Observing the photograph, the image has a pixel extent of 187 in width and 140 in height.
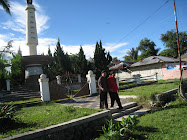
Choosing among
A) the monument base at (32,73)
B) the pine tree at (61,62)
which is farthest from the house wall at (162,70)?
the monument base at (32,73)

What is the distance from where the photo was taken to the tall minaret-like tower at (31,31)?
2008cm

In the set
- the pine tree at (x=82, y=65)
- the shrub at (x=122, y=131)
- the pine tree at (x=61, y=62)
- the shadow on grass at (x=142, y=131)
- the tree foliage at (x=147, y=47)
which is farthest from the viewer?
the tree foliage at (x=147, y=47)

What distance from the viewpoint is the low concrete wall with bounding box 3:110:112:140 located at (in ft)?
11.9

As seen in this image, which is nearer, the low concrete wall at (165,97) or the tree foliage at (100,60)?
the low concrete wall at (165,97)

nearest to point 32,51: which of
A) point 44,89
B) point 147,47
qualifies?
point 44,89

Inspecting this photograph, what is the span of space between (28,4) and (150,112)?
21610mm

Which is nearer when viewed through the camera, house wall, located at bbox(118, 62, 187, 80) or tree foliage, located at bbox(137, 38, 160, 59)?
house wall, located at bbox(118, 62, 187, 80)

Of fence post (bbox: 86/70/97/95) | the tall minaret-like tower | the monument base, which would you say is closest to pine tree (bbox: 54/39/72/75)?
the monument base

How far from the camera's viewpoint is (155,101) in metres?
6.80

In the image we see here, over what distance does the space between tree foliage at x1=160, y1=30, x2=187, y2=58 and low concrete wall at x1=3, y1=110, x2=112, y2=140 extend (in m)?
37.9

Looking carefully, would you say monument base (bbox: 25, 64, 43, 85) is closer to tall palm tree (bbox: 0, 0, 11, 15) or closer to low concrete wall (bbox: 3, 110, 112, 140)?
tall palm tree (bbox: 0, 0, 11, 15)

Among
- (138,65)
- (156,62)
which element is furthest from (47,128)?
(138,65)

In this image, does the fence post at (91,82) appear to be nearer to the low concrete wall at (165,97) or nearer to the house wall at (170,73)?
the low concrete wall at (165,97)

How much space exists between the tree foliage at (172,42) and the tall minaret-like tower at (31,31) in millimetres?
32784
